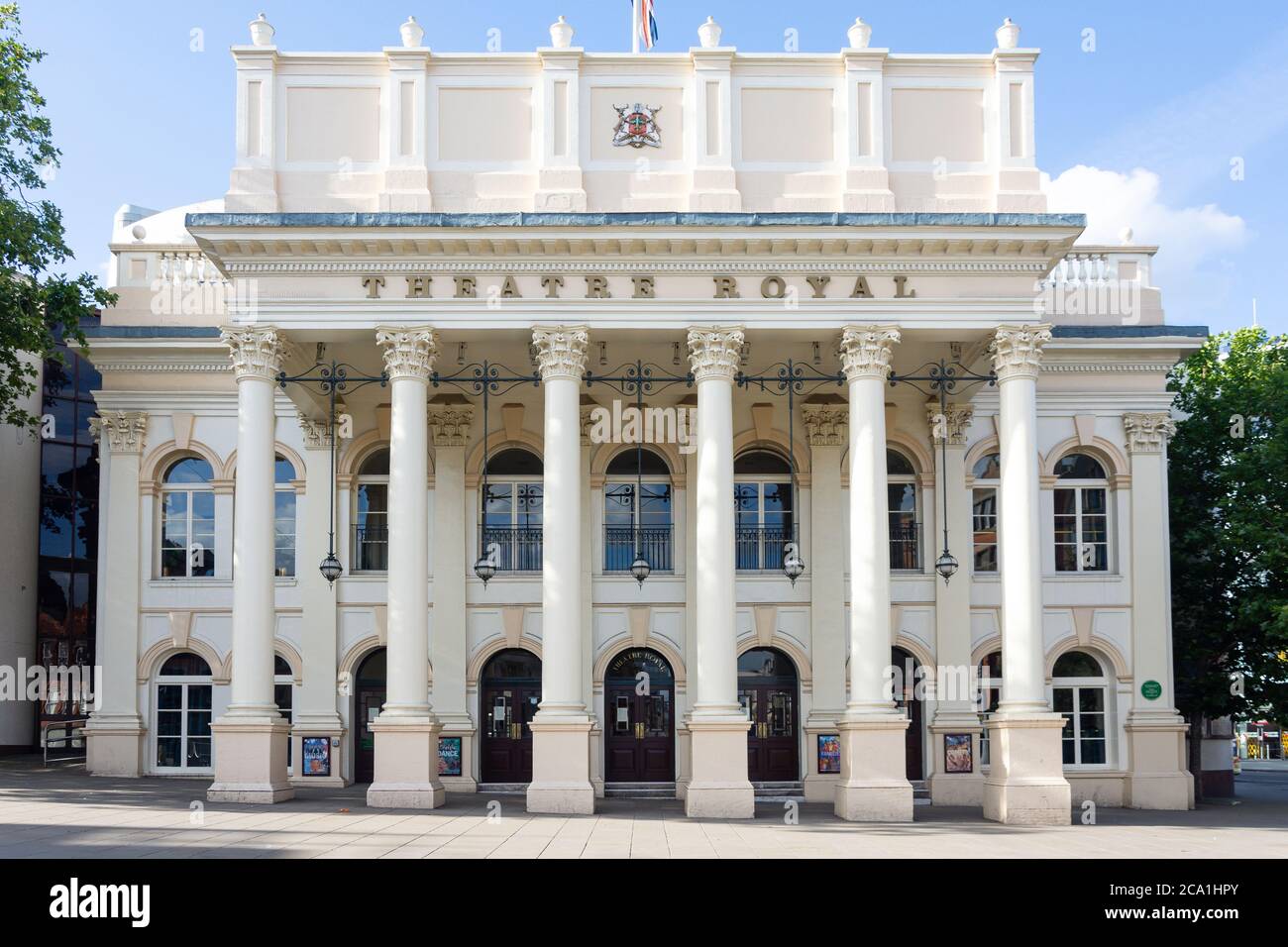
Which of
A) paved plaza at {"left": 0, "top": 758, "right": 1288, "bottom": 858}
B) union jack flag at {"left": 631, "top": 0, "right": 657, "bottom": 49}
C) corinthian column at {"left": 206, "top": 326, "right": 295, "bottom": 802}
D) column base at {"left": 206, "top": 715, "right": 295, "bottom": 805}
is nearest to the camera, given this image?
paved plaza at {"left": 0, "top": 758, "right": 1288, "bottom": 858}

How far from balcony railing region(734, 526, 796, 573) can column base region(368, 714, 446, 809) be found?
26.6ft

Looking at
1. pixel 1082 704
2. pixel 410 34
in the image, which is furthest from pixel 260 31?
pixel 1082 704

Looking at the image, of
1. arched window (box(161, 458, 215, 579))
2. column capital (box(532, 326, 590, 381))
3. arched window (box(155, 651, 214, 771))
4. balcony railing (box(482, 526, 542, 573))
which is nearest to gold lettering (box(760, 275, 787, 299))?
column capital (box(532, 326, 590, 381))

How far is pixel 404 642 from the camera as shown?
21.7 meters

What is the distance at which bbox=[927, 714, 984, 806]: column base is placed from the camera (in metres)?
26.0

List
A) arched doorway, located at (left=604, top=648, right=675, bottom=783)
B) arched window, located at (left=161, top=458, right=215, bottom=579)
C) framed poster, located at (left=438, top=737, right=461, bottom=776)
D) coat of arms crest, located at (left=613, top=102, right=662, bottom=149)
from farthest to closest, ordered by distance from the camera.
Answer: arched window, located at (left=161, top=458, right=215, bottom=579) < arched doorway, located at (left=604, top=648, right=675, bottom=783) < framed poster, located at (left=438, top=737, right=461, bottom=776) < coat of arms crest, located at (left=613, top=102, right=662, bottom=149)

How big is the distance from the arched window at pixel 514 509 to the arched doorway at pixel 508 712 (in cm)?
183

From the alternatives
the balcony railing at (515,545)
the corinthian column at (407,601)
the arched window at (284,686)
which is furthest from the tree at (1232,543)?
the arched window at (284,686)

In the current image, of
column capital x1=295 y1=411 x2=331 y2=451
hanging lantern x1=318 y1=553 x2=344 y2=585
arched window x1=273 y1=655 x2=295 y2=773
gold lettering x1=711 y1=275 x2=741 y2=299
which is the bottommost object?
arched window x1=273 y1=655 x2=295 y2=773

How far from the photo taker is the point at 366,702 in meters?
27.3

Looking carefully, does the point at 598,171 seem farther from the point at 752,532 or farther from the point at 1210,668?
the point at 1210,668

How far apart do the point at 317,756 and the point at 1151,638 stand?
53.4 ft

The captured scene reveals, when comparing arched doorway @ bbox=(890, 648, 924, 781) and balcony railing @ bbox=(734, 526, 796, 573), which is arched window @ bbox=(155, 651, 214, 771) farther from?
arched doorway @ bbox=(890, 648, 924, 781)

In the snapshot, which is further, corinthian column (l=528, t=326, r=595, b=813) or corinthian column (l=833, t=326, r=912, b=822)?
corinthian column (l=528, t=326, r=595, b=813)
